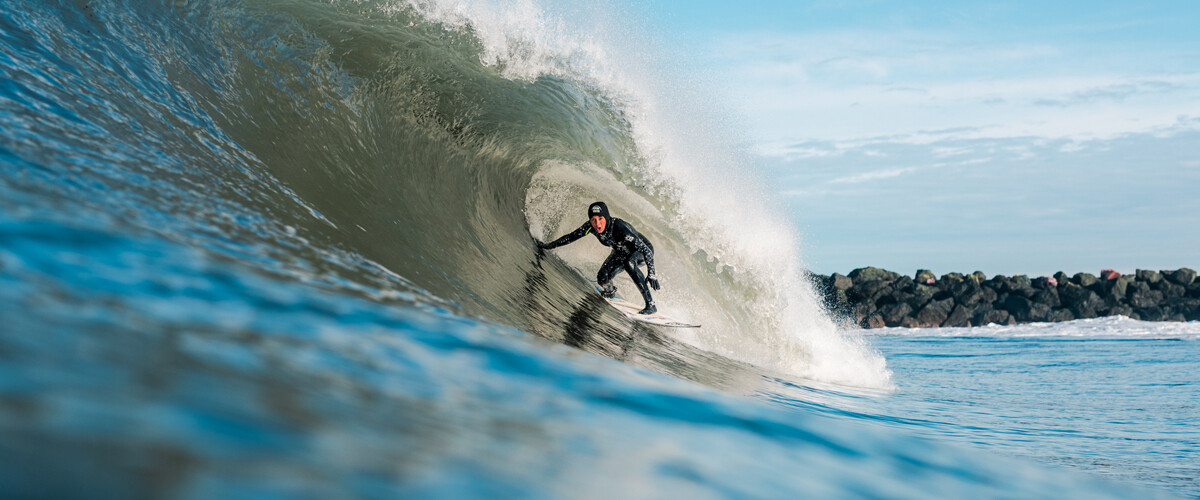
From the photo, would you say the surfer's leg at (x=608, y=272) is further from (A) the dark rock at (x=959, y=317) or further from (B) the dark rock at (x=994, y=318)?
(B) the dark rock at (x=994, y=318)

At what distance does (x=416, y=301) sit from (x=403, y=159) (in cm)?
409

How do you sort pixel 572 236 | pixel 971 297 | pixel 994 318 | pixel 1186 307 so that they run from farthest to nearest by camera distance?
pixel 971 297 → pixel 1186 307 → pixel 994 318 → pixel 572 236

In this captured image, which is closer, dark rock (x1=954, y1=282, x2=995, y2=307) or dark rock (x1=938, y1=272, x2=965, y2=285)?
dark rock (x1=954, y1=282, x2=995, y2=307)

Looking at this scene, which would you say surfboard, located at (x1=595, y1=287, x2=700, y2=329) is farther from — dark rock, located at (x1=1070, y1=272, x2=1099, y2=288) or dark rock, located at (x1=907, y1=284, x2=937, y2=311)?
dark rock, located at (x1=1070, y1=272, x2=1099, y2=288)

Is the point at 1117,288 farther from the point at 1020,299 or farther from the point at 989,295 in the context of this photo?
the point at 989,295

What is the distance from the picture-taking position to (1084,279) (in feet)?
89.4

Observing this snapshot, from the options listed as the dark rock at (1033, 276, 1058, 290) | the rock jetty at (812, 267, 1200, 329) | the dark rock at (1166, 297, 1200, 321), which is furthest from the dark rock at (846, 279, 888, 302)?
the dark rock at (1166, 297, 1200, 321)

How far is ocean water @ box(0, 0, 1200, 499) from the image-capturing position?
40.4 inches

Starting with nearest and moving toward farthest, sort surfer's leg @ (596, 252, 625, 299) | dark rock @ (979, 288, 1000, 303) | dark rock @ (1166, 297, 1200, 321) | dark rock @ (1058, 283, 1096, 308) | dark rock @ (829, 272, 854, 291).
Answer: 1. surfer's leg @ (596, 252, 625, 299)
2. dark rock @ (1166, 297, 1200, 321)
3. dark rock @ (1058, 283, 1096, 308)
4. dark rock @ (979, 288, 1000, 303)
5. dark rock @ (829, 272, 854, 291)

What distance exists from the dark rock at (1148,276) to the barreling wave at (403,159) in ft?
76.2

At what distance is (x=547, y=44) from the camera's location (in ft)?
27.9

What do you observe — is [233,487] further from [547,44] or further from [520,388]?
[547,44]

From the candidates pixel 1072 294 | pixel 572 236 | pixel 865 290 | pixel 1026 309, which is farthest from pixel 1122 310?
pixel 572 236

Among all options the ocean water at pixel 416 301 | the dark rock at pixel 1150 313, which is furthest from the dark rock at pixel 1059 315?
the ocean water at pixel 416 301
